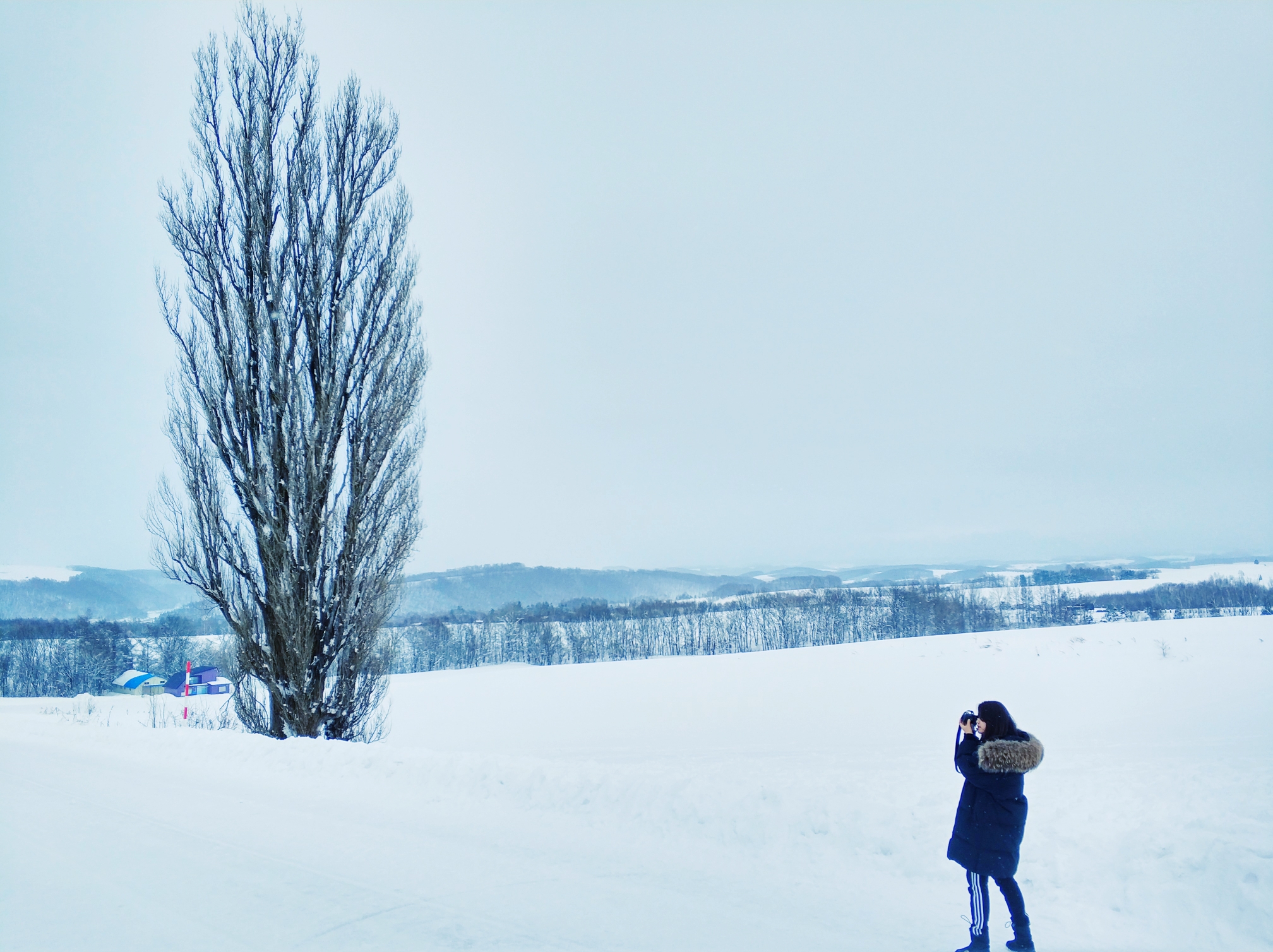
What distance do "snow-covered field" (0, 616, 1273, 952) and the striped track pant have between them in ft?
1.04

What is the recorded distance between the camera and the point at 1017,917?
3957 mm

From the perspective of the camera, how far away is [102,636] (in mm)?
57344

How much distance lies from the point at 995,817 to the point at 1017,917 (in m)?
0.60

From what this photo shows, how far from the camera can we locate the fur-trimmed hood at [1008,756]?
3.86 meters

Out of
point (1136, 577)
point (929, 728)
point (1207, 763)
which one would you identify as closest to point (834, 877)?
point (1207, 763)

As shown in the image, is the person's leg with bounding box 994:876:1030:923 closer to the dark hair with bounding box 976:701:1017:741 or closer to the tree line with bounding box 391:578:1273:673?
the dark hair with bounding box 976:701:1017:741

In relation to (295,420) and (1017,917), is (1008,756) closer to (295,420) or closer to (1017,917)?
(1017,917)

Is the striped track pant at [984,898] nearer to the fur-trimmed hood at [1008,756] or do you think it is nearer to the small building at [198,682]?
the fur-trimmed hood at [1008,756]

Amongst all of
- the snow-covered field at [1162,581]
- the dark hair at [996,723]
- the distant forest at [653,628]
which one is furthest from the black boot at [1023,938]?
the snow-covered field at [1162,581]

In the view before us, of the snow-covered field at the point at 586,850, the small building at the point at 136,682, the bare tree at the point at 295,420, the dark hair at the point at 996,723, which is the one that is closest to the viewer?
the dark hair at the point at 996,723

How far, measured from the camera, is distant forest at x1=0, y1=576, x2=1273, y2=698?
188 ft

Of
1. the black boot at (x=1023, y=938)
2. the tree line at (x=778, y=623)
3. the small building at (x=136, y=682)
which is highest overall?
the black boot at (x=1023, y=938)

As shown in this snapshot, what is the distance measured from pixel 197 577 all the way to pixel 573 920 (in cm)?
933

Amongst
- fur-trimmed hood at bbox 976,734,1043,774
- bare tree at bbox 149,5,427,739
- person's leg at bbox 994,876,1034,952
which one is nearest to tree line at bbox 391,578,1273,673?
bare tree at bbox 149,5,427,739
